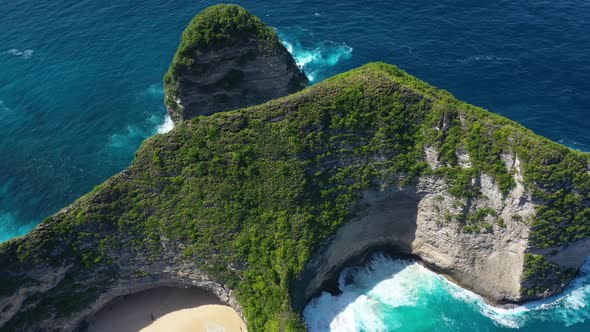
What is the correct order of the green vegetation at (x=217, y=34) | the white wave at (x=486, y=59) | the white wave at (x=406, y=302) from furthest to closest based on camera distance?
the white wave at (x=486, y=59) < the green vegetation at (x=217, y=34) < the white wave at (x=406, y=302)

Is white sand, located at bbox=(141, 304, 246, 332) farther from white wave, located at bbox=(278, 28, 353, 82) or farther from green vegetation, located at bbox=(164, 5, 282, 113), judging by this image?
white wave, located at bbox=(278, 28, 353, 82)

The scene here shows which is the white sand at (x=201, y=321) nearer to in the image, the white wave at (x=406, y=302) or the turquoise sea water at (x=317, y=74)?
the white wave at (x=406, y=302)

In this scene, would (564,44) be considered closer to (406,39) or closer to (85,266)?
(406,39)

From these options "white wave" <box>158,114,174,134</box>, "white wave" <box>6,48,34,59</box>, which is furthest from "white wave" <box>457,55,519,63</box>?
"white wave" <box>6,48,34,59</box>

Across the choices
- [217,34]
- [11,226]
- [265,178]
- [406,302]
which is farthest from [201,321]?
[217,34]

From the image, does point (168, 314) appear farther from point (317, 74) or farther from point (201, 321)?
point (317, 74)

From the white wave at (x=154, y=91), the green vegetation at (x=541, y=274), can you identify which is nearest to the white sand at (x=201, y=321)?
the green vegetation at (x=541, y=274)

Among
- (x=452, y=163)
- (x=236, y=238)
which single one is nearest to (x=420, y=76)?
(x=452, y=163)
